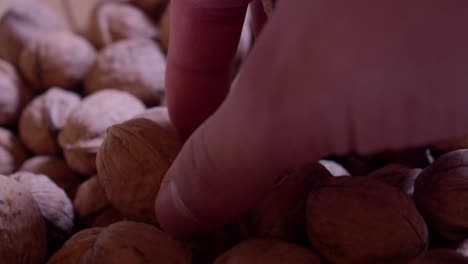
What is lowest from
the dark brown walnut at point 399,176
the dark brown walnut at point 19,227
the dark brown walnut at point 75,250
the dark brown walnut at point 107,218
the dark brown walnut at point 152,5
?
the dark brown walnut at point 107,218

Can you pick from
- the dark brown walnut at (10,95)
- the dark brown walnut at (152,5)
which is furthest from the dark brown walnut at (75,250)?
the dark brown walnut at (152,5)

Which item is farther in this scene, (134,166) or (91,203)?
(91,203)

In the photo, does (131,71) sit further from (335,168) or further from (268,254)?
(268,254)

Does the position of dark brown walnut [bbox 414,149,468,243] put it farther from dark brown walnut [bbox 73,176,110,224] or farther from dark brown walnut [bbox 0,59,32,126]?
dark brown walnut [bbox 0,59,32,126]

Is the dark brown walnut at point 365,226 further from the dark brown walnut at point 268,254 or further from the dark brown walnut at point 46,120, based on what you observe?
the dark brown walnut at point 46,120

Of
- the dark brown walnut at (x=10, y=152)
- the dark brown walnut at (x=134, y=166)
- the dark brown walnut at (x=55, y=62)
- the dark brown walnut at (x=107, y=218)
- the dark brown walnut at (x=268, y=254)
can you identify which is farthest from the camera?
the dark brown walnut at (x=55, y=62)

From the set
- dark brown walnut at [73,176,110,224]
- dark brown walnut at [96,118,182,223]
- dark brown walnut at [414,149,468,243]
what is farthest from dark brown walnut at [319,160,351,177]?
dark brown walnut at [73,176,110,224]

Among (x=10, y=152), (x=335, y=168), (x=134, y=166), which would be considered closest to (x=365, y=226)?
(x=335, y=168)
